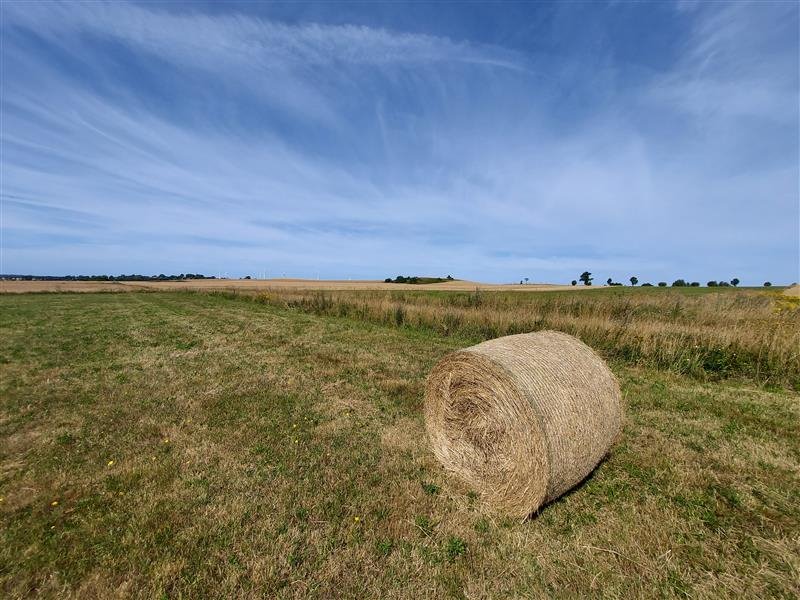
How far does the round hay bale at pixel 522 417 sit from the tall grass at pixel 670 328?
26.2 ft

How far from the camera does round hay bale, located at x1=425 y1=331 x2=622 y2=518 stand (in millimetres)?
4566

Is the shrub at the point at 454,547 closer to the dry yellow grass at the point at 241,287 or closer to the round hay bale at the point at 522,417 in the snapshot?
the round hay bale at the point at 522,417

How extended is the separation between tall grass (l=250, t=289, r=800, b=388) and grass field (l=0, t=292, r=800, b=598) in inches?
61.8

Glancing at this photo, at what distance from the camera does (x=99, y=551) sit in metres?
3.87

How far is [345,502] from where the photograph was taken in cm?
469

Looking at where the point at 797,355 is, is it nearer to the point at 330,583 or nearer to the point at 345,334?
the point at 330,583

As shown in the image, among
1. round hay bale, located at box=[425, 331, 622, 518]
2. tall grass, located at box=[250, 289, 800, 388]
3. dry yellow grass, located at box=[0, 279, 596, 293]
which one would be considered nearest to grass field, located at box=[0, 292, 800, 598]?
round hay bale, located at box=[425, 331, 622, 518]

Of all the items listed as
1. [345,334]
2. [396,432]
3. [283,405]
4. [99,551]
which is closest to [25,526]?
[99,551]

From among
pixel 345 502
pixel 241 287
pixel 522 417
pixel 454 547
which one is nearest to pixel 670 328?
pixel 522 417

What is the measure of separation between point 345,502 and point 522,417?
7.99ft

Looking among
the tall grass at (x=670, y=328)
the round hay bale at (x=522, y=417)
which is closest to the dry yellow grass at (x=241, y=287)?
the tall grass at (x=670, y=328)

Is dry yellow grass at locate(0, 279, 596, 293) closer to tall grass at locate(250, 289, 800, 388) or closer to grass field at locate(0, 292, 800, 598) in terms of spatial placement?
tall grass at locate(250, 289, 800, 388)

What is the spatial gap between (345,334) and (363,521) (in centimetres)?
1337

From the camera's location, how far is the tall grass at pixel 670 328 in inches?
420
